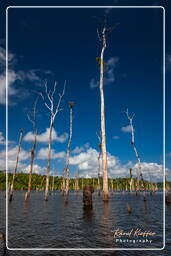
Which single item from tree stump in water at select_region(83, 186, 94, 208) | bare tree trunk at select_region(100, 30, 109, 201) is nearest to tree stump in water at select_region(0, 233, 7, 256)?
tree stump in water at select_region(83, 186, 94, 208)

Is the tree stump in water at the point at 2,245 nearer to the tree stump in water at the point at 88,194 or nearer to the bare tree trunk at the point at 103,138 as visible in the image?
the tree stump in water at the point at 88,194

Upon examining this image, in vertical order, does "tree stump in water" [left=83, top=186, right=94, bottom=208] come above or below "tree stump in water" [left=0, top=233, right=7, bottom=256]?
below

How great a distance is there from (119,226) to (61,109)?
24.5 m

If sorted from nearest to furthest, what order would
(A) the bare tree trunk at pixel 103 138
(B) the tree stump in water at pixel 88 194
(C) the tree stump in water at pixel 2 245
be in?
(C) the tree stump in water at pixel 2 245 < (B) the tree stump in water at pixel 88 194 < (A) the bare tree trunk at pixel 103 138

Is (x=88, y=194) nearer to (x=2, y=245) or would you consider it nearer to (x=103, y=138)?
(x=103, y=138)

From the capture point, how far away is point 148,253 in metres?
9.11

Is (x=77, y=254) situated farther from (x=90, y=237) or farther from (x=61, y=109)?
(x=61, y=109)

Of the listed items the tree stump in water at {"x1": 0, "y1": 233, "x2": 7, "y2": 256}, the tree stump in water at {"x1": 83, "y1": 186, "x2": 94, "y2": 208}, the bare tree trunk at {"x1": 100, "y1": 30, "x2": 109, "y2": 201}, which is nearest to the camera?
the tree stump in water at {"x1": 0, "y1": 233, "x2": 7, "y2": 256}

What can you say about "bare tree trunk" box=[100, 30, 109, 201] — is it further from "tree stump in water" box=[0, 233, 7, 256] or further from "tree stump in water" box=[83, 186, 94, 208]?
"tree stump in water" box=[0, 233, 7, 256]

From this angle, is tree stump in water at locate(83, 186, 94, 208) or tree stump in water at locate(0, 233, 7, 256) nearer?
tree stump in water at locate(0, 233, 7, 256)

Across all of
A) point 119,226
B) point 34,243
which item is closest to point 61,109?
point 119,226

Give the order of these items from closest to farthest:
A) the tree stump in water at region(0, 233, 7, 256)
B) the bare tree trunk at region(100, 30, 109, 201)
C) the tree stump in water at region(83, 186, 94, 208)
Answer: the tree stump in water at region(0, 233, 7, 256) → the tree stump in water at region(83, 186, 94, 208) → the bare tree trunk at region(100, 30, 109, 201)

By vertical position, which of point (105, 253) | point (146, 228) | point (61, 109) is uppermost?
point (61, 109)

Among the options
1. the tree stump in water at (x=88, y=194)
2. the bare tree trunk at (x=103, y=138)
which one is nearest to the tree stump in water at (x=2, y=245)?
the tree stump in water at (x=88, y=194)
